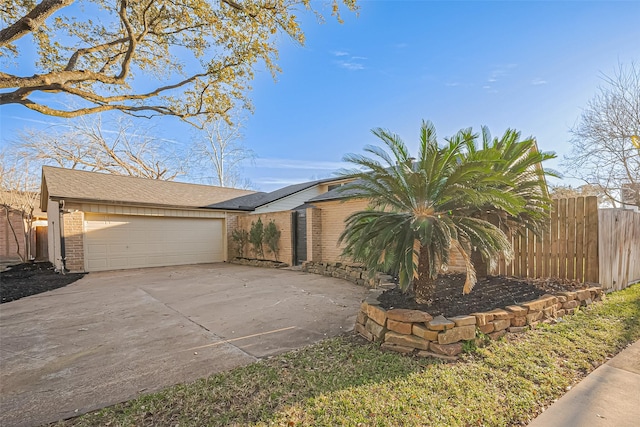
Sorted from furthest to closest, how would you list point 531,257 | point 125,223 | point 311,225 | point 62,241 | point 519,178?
point 125,223 < point 311,225 < point 62,241 < point 531,257 < point 519,178

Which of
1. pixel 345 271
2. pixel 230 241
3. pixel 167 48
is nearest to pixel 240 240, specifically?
pixel 230 241

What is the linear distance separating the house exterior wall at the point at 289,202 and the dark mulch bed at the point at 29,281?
827cm

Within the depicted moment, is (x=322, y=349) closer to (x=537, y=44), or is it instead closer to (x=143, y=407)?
(x=143, y=407)

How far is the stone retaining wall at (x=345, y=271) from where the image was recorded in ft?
24.5

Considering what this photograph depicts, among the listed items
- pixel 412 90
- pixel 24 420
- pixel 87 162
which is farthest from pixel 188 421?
pixel 87 162

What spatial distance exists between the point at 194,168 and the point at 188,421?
25.4m

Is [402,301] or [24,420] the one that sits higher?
[402,301]

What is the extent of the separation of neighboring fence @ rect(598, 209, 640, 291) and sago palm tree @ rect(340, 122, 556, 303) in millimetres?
3076

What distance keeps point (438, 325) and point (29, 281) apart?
1197cm

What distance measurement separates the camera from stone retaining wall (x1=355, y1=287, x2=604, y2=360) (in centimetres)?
327

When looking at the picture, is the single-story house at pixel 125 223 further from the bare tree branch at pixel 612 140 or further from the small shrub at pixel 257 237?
the bare tree branch at pixel 612 140

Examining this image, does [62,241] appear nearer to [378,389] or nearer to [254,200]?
[254,200]

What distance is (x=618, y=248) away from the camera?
595 centimetres

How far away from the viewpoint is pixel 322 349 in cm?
350
